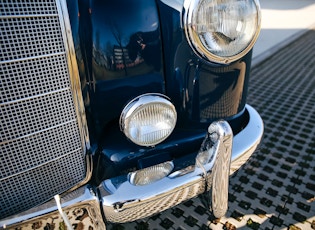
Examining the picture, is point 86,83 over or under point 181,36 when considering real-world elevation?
under

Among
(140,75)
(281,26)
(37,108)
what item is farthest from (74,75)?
(281,26)

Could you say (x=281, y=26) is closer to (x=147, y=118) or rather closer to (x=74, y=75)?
(x=147, y=118)

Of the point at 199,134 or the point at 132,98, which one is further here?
the point at 199,134

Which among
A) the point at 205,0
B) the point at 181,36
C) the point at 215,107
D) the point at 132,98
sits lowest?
the point at 215,107

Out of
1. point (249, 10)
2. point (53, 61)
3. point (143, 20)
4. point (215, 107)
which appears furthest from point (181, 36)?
point (53, 61)

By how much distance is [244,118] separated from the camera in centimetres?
152

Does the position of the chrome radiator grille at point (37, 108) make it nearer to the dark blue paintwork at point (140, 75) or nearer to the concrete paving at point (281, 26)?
the dark blue paintwork at point (140, 75)

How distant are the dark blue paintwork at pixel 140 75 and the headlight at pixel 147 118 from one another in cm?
7

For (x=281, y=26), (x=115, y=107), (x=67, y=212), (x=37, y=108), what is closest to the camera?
(x=37, y=108)

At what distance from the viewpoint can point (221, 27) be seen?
1.07 metres

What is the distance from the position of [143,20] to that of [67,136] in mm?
538

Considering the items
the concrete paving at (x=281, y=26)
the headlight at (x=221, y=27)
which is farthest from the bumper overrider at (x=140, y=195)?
the concrete paving at (x=281, y=26)

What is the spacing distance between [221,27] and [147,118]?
0.46 meters

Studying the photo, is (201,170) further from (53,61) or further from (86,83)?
(53,61)
